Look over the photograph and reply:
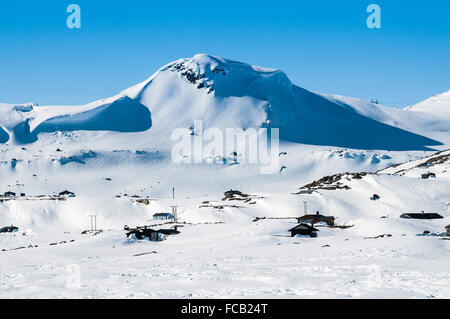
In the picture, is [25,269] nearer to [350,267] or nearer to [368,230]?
[350,267]

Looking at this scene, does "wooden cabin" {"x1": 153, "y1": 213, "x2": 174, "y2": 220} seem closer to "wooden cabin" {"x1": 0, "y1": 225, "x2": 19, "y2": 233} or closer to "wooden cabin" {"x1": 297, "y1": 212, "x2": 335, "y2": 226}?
"wooden cabin" {"x1": 0, "y1": 225, "x2": 19, "y2": 233}

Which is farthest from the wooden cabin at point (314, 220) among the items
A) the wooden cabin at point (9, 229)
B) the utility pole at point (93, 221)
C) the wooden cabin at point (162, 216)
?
the wooden cabin at point (9, 229)

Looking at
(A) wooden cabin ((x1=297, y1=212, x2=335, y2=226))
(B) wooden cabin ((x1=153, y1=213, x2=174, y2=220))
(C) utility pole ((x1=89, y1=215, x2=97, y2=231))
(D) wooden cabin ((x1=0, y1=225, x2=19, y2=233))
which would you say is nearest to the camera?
(A) wooden cabin ((x1=297, y1=212, x2=335, y2=226))

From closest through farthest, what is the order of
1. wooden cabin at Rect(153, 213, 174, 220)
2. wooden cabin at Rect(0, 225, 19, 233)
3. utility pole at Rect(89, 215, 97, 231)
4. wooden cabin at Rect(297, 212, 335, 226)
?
wooden cabin at Rect(297, 212, 335, 226) → wooden cabin at Rect(0, 225, 19, 233) → utility pole at Rect(89, 215, 97, 231) → wooden cabin at Rect(153, 213, 174, 220)

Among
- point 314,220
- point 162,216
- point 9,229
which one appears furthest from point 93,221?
point 314,220

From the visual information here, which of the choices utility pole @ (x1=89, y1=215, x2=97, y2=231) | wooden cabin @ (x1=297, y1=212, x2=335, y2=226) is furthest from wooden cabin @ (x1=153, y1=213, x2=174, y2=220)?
wooden cabin @ (x1=297, y1=212, x2=335, y2=226)

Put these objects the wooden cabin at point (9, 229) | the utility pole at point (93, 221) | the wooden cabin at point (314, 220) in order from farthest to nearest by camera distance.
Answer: the utility pole at point (93, 221)
the wooden cabin at point (9, 229)
the wooden cabin at point (314, 220)

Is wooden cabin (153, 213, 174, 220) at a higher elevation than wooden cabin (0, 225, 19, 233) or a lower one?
higher

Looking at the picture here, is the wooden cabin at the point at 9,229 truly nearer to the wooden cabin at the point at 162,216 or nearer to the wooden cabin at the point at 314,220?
the wooden cabin at the point at 162,216

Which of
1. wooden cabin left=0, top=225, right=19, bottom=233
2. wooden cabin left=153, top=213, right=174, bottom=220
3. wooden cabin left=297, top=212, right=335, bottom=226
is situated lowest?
wooden cabin left=0, top=225, right=19, bottom=233
